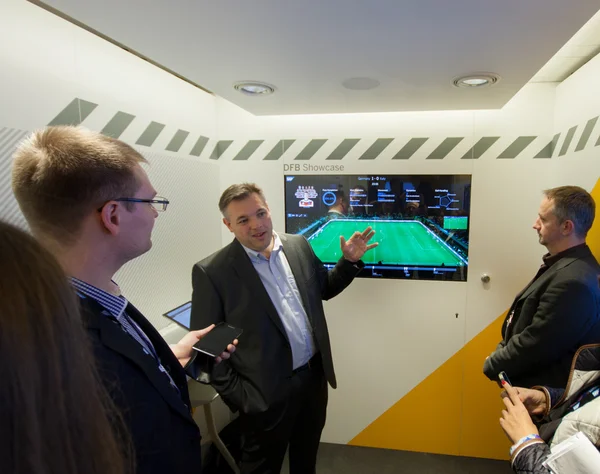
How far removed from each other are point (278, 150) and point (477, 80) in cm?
158

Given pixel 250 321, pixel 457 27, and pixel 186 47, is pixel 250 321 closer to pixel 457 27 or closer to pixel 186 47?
pixel 186 47

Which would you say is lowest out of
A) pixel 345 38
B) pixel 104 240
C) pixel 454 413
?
pixel 454 413

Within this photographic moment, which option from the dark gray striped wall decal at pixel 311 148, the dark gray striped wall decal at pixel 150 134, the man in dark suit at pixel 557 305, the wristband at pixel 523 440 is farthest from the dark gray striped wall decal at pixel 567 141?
the dark gray striped wall decal at pixel 150 134

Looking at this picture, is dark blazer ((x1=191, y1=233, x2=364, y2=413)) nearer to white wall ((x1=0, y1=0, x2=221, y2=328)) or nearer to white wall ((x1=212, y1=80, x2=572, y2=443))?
white wall ((x1=0, y1=0, x2=221, y2=328))

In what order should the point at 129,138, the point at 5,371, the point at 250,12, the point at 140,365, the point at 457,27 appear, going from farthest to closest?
the point at 129,138
the point at 457,27
the point at 250,12
the point at 140,365
the point at 5,371

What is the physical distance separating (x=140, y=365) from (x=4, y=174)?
1.09m

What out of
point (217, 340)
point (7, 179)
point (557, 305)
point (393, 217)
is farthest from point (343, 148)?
point (7, 179)

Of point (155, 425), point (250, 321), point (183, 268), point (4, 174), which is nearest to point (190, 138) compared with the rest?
point (183, 268)

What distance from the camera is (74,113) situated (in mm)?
1707

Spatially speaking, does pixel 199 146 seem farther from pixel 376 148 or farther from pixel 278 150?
pixel 376 148

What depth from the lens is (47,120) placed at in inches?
62.2

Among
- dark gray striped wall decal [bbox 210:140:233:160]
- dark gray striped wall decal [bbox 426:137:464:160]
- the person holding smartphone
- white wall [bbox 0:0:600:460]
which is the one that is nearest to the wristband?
the person holding smartphone

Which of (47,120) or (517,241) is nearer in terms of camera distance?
(47,120)

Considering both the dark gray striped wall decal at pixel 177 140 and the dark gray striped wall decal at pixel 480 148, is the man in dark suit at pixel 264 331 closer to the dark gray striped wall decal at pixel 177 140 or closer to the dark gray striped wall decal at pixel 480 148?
the dark gray striped wall decal at pixel 177 140
